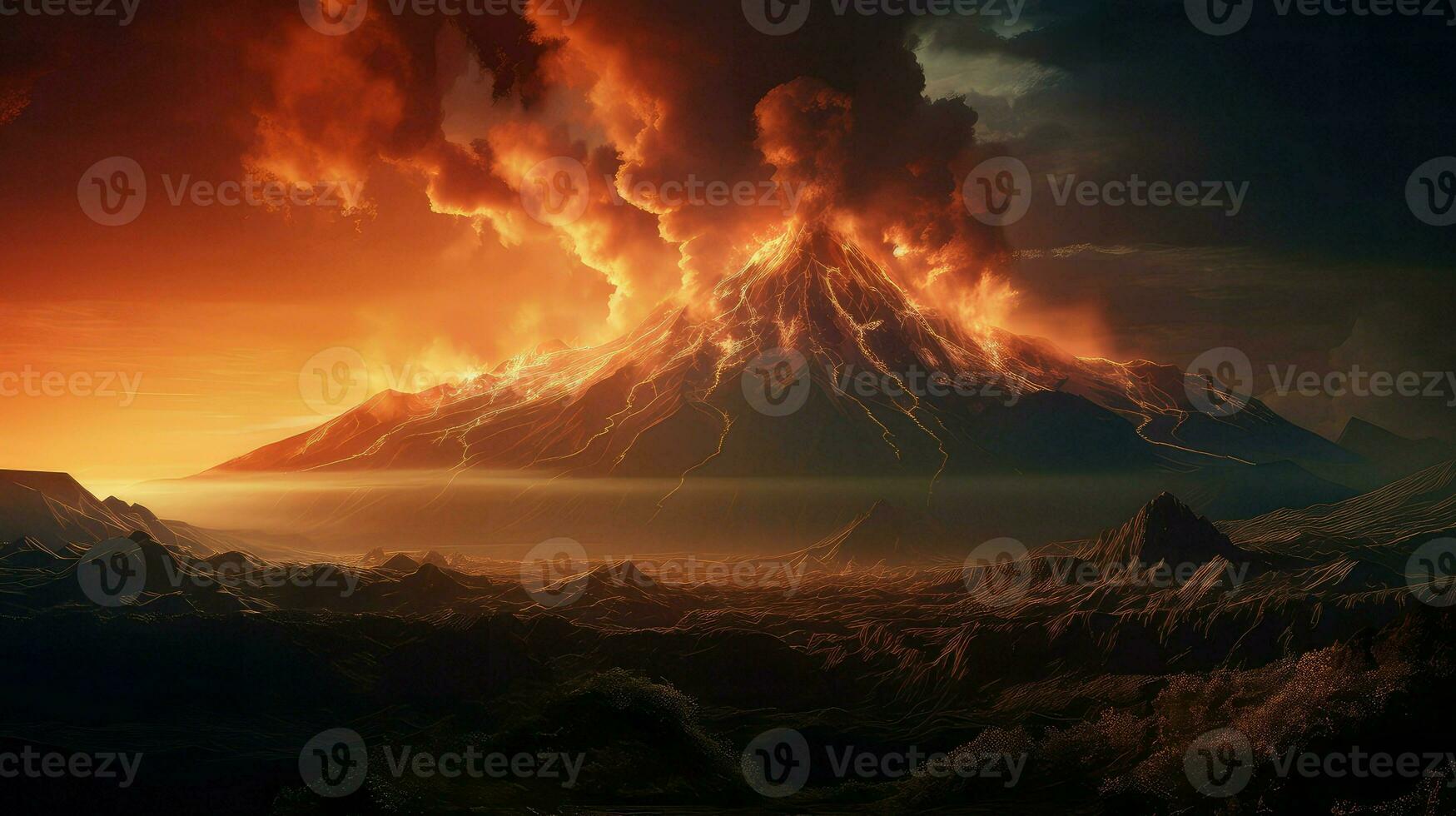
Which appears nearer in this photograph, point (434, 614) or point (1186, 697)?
point (1186, 697)

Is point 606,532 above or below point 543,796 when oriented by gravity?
above

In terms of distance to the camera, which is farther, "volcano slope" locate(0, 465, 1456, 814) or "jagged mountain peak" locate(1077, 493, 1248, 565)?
"jagged mountain peak" locate(1077, 493, 1248, 565)

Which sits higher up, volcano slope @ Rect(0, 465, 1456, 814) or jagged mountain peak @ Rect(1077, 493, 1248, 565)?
jagged mountain peak @ Rect(1077, 493, 1248, 565)

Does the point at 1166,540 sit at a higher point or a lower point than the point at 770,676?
higher

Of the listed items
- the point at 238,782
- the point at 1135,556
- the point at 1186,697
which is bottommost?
the point at 238,782

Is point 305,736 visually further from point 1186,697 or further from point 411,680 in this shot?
point 1186,697

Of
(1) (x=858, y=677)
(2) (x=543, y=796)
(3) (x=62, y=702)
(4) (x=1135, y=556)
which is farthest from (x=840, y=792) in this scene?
(4) (x=1135, y=556)

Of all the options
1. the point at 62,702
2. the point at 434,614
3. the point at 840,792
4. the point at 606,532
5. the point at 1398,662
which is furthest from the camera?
the point at 606,532

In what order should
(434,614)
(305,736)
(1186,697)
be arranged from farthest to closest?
(434,614), (305,736), (1186,697)
